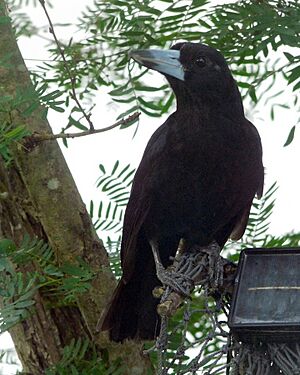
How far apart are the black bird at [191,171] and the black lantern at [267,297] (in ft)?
2.90

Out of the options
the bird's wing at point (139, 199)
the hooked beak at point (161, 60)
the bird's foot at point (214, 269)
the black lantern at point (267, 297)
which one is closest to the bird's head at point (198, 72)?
the hooked beak at point (161, 60)

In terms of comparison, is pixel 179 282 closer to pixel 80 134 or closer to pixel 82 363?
pixel 80 134

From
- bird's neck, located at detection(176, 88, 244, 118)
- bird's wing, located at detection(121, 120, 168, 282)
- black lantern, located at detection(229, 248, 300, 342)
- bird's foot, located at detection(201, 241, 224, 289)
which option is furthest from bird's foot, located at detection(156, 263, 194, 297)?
bird's neck, located at detection(176, 88, 244, 118)

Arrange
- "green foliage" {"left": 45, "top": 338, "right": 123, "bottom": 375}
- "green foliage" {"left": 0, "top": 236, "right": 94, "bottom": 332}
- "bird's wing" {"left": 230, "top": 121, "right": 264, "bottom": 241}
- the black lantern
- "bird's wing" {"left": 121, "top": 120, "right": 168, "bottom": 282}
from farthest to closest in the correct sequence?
"bird's wing" {"left": 230, "top": 121, "right": 264, "bottom": 241}, "bird's wing" {"left": 121, "top": 120, "right": 168, "bottom": 282}, "green foliage" {"left": 45, "top": 338, "right": 123, "bottom": 375}, "green foliage" {"left": 0, "top": 236, "right": 94, "bottom": 332}, the black lantern

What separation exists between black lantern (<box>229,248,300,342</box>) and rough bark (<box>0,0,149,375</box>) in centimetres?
92

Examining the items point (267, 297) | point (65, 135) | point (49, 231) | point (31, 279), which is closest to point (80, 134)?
point (65, 135)

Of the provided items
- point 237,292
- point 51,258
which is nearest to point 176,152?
point 51,258

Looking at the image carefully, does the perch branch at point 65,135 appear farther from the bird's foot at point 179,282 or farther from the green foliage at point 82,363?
the green foliage at point 82,363

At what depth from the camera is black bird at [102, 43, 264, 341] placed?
134 inches

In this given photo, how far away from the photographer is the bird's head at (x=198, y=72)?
134 inches

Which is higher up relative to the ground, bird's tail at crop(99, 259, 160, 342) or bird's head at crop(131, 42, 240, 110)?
bird's head at crop(131, 42, 240, 110)

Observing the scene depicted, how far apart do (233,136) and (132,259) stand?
48cm

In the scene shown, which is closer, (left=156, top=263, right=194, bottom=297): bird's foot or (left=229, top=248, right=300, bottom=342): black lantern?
(left=229, top=248, right=300, bottom=342): black lantern

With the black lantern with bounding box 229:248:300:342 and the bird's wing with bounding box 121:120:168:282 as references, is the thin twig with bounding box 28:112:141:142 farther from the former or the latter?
the black lantern with bounding box 229:248:300:342
